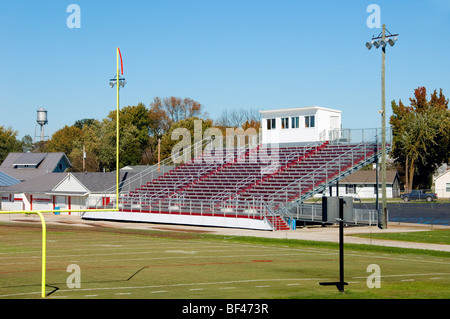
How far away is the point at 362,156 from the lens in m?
40.5

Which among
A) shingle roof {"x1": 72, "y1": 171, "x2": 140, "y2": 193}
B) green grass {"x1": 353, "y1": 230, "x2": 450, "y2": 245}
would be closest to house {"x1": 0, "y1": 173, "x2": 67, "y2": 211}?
shingle roof {"x1": 72, "y1": 171, "x2": 140, "y2": 193}

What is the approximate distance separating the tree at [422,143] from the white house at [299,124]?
31.3m

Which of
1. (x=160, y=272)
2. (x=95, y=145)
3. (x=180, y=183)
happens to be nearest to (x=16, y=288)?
(x=160, y=272)

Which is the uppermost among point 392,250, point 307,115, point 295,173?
point 307,115

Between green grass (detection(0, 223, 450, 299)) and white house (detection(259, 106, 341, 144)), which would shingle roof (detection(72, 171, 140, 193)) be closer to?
white house (detection(259, 106, 341, 144))

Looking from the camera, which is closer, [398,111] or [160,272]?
[160,272]

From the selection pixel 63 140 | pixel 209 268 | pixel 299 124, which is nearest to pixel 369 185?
pixel 299 124

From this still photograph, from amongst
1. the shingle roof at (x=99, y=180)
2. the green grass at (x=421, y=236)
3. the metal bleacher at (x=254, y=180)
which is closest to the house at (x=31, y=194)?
the shingle roof at (x=99, y=180)

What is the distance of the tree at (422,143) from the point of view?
79375mm

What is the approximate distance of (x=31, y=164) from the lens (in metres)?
76.6

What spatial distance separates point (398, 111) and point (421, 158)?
12492 mm

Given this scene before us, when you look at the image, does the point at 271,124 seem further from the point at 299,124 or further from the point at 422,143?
the point at 422,143
